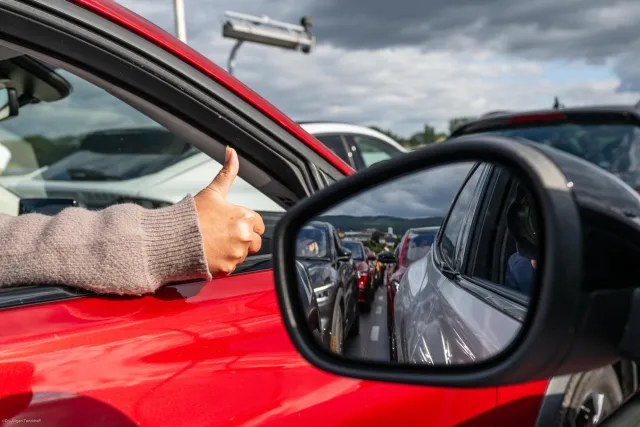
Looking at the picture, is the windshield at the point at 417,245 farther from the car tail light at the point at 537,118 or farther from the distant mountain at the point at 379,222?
the car tail light at the point at 537,118

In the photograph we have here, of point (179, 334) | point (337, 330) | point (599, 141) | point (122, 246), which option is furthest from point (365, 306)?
point (599, 141)

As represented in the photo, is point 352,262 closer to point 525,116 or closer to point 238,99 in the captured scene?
point 238,99

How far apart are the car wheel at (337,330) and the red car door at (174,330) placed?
0.46 ft

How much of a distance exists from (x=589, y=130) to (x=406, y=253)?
13.6ft

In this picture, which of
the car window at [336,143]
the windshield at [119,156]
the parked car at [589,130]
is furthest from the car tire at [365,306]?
the car window at [336,143]

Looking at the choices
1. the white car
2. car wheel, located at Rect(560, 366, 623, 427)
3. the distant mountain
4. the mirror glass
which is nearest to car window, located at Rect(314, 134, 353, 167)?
the white car

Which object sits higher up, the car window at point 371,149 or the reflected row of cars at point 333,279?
the car window at point 371,149

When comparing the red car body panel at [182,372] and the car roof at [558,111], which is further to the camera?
the car roof at [558,111]

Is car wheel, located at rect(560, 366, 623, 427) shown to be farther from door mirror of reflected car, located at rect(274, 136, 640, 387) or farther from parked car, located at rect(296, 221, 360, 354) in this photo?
parked car, located at rect(296, 221, 360, 354)

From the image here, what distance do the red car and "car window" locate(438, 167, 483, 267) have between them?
1.16 feet

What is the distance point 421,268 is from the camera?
1467 mm

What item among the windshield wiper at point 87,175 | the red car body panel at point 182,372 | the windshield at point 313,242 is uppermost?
the windshield wiper at point 87,175

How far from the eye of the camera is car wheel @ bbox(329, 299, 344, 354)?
124cm

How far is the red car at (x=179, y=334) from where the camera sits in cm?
122
